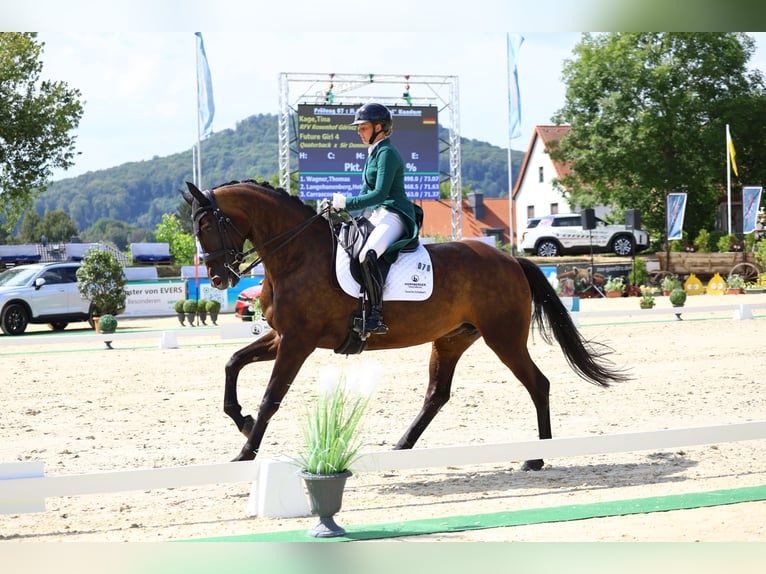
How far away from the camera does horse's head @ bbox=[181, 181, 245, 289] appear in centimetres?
602

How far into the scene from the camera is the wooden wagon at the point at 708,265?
3025cm

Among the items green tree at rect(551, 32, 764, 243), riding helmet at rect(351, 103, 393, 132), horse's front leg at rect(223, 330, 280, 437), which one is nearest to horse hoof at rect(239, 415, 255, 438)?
horse's front leg at rect(223, 330, 280, 437)

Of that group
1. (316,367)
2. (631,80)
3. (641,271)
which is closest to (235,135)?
(631,80)

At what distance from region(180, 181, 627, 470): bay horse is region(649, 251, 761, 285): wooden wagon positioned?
83.0ft

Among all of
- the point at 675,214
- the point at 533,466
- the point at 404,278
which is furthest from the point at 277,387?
the point at 675,214

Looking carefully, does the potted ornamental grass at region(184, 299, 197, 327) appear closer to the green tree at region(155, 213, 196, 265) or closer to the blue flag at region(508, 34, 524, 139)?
the blue flag at region(508, 34, 524, 139)

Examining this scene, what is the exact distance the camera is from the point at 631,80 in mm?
42938

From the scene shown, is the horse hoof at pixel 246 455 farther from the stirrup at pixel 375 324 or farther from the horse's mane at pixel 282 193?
the horse's mane at pixel 282 193

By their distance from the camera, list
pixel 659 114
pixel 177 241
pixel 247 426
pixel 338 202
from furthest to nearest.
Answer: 1. pixel 177 241
2. pixel 659 114
3. pixel 247 426
4. pixel 338 202

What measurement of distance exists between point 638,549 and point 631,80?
4157 centimetres

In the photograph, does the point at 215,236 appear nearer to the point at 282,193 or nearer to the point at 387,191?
the point at 282,193

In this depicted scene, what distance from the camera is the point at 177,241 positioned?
219ft

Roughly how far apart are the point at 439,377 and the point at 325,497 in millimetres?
2289
